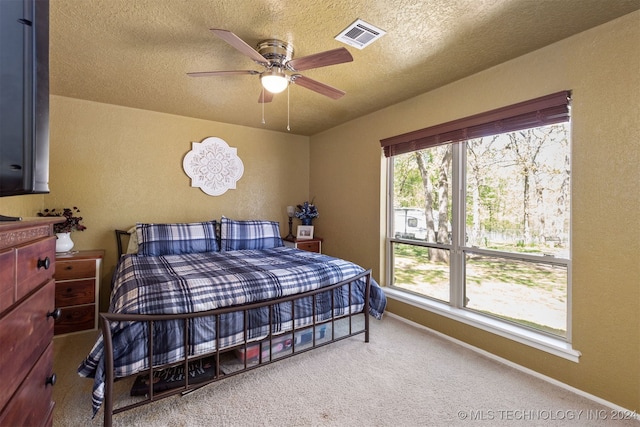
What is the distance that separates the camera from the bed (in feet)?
5.29

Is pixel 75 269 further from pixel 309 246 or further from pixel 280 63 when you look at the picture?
pixel 280 63

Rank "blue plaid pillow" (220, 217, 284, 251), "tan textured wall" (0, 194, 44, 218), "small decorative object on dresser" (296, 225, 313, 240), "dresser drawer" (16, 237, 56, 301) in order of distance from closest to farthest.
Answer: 1. "dresser drawer" (16, 237, 56, 301)
2. "tan textured wall" (0, 194, 44, 218)
3. "blue plaid pillow" (220, 217, 284, 251)
4. "small decorative object on dresser" (296, 225, 313, 240)

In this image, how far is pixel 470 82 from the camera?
8.37 ft

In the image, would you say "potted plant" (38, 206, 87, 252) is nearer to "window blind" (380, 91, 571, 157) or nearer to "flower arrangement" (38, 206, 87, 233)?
"flower arrangement" (38, 206, 87, 233)

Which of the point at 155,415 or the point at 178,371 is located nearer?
the point at 155,415

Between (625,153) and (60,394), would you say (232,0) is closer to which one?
(625,153)

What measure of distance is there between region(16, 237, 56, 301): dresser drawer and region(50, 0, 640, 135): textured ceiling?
1427 millimetres

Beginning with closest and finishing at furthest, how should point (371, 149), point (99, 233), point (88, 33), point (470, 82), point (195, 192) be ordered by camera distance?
point (88, 33) < point (470, 82) < point (99, 233) < point (371, 149) < point (195, 192)

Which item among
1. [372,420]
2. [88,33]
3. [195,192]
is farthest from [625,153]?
[195,192]

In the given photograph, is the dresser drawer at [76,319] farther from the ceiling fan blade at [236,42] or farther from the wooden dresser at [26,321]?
the ceiling fan blade at [236,42]

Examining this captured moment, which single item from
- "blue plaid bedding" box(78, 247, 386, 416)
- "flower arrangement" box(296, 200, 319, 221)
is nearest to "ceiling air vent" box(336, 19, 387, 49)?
"blue plaid bedding" box(78, 247, 386, 416)

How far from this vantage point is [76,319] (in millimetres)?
2744

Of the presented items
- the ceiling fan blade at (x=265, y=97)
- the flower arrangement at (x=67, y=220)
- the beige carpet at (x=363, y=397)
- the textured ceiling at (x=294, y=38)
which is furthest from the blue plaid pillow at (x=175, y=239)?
the ceiling fan blade at (x=265, y=97)

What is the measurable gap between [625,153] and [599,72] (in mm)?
547
